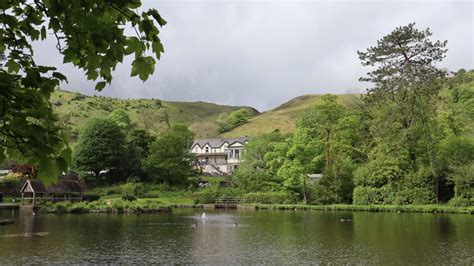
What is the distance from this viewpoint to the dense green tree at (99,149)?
78625 mm

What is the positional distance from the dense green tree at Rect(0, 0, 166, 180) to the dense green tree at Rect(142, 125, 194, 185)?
75559 millimetres

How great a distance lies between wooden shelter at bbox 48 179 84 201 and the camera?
65625 millimetres

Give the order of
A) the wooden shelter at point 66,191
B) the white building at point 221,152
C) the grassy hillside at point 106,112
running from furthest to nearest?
the grassy hillside at point 106,112 → the white building at point 221,152 → the wooden shelter at point 66,191

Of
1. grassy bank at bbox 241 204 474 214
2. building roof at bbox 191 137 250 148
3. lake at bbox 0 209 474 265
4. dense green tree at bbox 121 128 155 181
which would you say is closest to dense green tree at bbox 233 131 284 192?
grassy bank at bbox 241 204 474 214

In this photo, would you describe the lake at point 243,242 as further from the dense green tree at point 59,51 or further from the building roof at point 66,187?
the building roof at point 66,187

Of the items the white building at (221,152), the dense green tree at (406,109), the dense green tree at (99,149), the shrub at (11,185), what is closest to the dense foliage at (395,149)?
the dense green tree at (406,109)

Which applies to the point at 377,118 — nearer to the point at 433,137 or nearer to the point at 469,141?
the point at 433,137

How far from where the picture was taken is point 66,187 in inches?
2621

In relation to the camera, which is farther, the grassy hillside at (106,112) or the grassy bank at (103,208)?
the grassy hillside at (106,112)

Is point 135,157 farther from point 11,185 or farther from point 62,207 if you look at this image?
point 62,207

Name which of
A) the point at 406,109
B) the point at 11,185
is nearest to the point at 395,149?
the point at 406,109

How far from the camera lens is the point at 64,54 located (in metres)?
4.11

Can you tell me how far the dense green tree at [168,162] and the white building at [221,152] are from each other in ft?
104

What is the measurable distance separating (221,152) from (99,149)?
5203 centimetres
